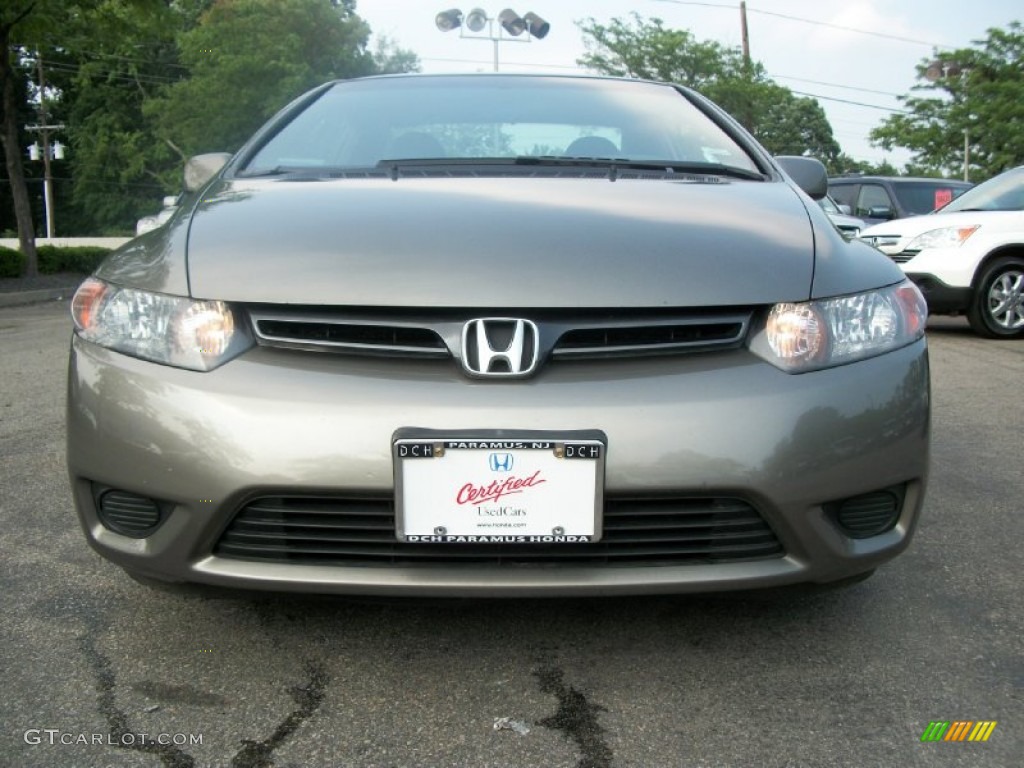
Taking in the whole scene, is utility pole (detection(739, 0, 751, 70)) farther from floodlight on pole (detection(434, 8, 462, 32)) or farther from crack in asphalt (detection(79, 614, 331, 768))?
crack in asphalt (detection(79, 614, 331, 768))

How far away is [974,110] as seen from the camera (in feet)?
105

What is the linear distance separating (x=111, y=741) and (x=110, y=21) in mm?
14716

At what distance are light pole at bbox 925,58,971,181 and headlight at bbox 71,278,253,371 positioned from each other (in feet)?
115

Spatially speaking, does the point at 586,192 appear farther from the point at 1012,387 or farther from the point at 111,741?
the point at 1012,387

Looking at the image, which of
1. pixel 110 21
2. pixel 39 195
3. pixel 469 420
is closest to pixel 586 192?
pixel 469 420

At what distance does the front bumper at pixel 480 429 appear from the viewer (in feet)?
5.56

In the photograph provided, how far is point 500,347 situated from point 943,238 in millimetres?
7509

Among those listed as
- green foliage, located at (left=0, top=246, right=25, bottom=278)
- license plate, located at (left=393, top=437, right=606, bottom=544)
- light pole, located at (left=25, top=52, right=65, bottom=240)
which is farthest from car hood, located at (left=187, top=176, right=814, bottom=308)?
light pole, located at (left=25, top=52, right=65, bottom=240)

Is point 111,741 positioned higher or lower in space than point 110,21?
lower

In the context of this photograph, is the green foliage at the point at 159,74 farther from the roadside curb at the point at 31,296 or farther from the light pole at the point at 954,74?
the light pole at the point at 954,74

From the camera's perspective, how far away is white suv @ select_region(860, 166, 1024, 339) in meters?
7.98


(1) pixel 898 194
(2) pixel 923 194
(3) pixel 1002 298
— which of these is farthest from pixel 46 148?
(3) pixel 1002 298

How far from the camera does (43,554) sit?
8.72 feet

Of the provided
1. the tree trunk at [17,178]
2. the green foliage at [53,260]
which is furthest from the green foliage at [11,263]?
the tree trunk at [17,178]
